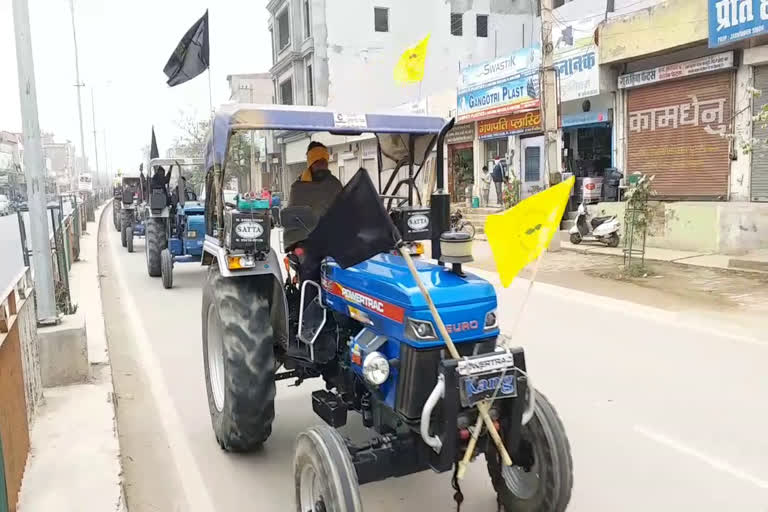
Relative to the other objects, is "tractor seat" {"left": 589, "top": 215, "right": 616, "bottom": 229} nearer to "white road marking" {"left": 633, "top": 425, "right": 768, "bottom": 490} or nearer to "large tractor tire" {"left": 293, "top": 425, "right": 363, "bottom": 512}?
"white road marking" {"left": 633, "top": 425, "right": 768, "bottom": 490}

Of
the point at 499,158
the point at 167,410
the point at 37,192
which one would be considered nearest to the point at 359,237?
the point at 167,410

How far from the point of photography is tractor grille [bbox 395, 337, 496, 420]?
303cm

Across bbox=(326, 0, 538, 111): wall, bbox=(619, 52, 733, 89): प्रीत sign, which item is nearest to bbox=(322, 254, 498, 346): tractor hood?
bbox=(619, 52, 733, 89): प्रीत sign

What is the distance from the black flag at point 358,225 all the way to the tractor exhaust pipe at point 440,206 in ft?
2.43

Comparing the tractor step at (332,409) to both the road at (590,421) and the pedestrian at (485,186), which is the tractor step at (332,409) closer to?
the road at (590,421)

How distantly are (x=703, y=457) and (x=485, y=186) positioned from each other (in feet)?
60.9

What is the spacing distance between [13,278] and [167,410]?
72.6 inches

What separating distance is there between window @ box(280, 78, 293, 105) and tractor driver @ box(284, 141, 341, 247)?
114 feet

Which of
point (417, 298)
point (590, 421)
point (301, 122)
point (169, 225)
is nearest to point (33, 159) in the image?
point (301, 122)

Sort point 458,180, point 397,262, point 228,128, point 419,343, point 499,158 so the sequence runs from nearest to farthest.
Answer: point 419,343 → point 397,262 → point 228,128 → point 499,158 → point 458,180

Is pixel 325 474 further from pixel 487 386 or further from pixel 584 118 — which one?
pixel 584 118

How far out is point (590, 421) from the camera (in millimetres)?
5008

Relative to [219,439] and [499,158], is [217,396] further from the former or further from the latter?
[499,158]

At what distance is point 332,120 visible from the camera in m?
4.12
